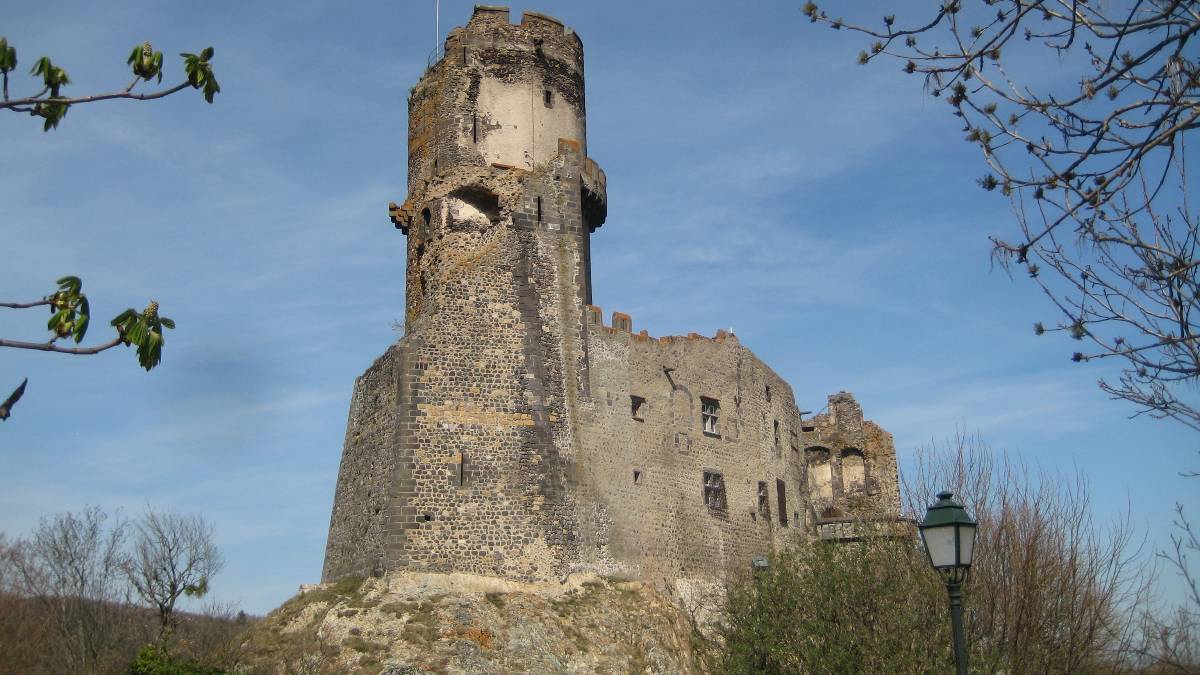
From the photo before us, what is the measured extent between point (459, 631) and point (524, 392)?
22.5 ft

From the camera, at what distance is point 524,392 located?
33.0 metres

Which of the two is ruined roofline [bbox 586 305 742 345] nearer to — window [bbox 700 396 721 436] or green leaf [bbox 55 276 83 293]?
window [bbox 700 396 721 436]

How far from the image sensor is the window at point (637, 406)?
118 ft

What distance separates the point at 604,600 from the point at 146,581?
26825mm

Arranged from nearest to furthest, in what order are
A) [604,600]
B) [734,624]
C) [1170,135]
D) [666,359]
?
[1170,135] < [734,624] < [604,600] < [666,359]

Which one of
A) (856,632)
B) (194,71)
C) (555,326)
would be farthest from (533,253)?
(194,71)

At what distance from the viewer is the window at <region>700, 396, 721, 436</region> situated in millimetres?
38312

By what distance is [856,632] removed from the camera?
83.1 feet

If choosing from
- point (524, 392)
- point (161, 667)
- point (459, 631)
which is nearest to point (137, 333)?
point (459, 631)

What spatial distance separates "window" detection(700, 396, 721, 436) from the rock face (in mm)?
7630

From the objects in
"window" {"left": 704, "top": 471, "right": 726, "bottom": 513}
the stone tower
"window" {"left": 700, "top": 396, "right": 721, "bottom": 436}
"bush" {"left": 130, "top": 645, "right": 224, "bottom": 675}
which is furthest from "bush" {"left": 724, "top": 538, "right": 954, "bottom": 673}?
"bush" {"left": 130, "top": 645, "right": 224, "bottom": 675}

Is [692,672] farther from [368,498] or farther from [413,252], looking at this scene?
[413,252]

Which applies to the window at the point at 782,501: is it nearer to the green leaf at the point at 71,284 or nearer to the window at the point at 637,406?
the window at the point at 637,406

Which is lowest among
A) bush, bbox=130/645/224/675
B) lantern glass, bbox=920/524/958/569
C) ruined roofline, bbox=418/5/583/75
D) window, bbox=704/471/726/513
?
bush, bbox=130/645/224/675
